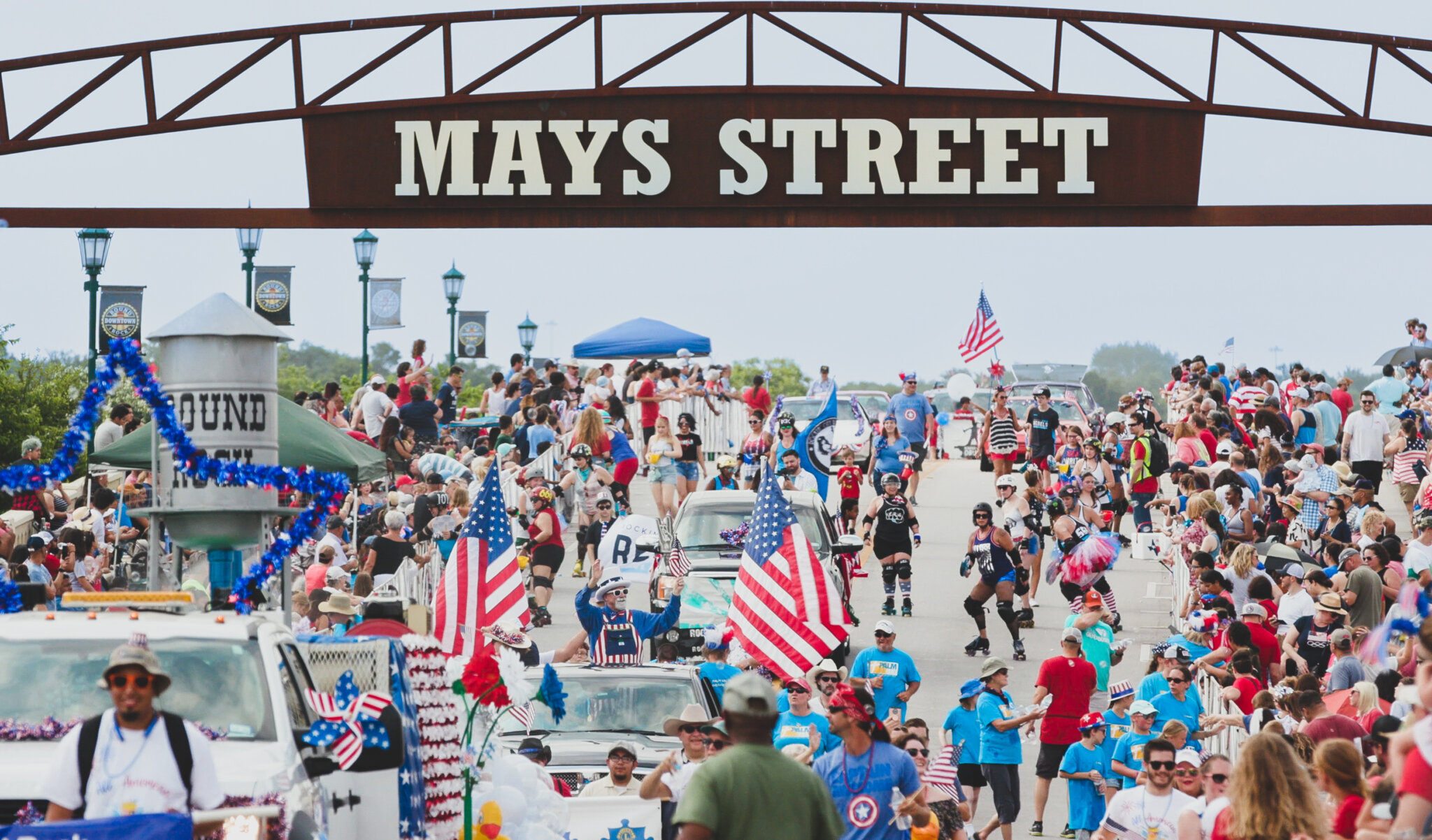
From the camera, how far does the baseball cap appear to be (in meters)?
6.54

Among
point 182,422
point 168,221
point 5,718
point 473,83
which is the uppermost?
point 473,83

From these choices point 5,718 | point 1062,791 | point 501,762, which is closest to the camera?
point 5,718

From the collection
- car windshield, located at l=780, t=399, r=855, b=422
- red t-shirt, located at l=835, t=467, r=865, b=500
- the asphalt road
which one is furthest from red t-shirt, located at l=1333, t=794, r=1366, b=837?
car windshield, located at l=780, t=399, r=855, b=422

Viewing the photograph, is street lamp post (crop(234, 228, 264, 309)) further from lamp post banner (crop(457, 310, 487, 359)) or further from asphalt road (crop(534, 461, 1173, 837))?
lamp post banner (crop(457, 310, 487, 359))

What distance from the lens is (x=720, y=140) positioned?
51.4 feet

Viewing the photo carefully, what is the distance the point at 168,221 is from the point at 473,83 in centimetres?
284

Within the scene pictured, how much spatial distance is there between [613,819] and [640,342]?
2393cm

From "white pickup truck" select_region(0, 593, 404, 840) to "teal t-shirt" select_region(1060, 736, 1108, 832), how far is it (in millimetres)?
6364

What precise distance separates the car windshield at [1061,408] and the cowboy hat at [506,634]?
21710 millimetres

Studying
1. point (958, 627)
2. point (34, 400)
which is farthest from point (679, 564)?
point (34, 400)

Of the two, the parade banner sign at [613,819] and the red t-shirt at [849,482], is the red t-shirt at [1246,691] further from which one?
the red t-shirt at [849,482]

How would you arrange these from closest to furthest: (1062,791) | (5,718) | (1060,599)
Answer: (5,718)
(1062,791)
(1060,599)

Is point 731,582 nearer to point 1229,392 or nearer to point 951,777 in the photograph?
point 951,777

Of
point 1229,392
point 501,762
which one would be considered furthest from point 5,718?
point 1229,392
